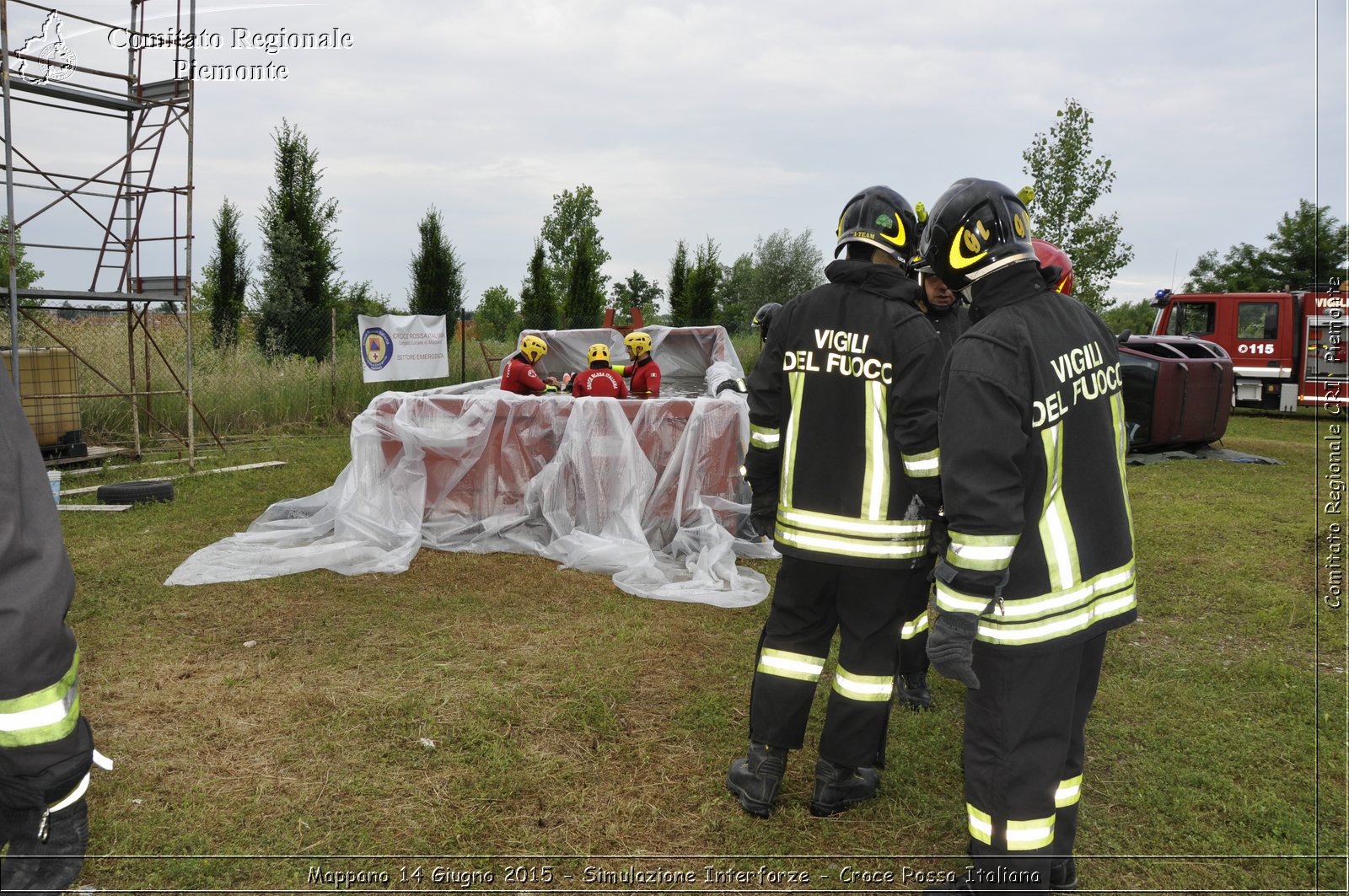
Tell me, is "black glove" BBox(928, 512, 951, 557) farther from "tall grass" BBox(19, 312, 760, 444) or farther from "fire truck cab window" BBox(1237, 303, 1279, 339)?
"fire truck cab window" BBox(1237, 303, 1279, 339)

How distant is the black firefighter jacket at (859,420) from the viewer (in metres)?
3.19

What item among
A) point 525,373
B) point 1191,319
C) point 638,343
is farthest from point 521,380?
point 1191,319

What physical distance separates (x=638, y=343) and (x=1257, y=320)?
50.1 ft

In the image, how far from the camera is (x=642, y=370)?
865 cm

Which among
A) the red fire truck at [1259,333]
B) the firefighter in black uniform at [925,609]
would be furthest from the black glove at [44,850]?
the red fire truck at [1259,333]

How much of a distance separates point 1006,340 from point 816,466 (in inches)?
41.1

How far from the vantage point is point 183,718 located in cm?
409

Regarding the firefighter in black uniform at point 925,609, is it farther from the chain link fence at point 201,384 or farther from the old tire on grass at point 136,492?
the chain link fence at point 201,384

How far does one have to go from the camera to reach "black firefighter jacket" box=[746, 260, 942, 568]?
10.5ft

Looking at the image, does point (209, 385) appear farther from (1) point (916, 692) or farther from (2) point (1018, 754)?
(2) point (1018, 754)

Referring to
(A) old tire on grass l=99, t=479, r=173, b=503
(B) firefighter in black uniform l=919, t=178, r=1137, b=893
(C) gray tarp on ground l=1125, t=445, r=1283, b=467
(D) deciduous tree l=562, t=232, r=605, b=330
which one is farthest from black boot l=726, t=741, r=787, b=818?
(D) deciduous tree l=562, t=232, r=605, b=330

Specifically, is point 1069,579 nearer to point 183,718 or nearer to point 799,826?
point 799,826

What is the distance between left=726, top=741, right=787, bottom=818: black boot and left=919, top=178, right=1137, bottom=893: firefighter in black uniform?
3.02 feet

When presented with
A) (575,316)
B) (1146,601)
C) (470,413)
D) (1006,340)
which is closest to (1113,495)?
(1006,340)
